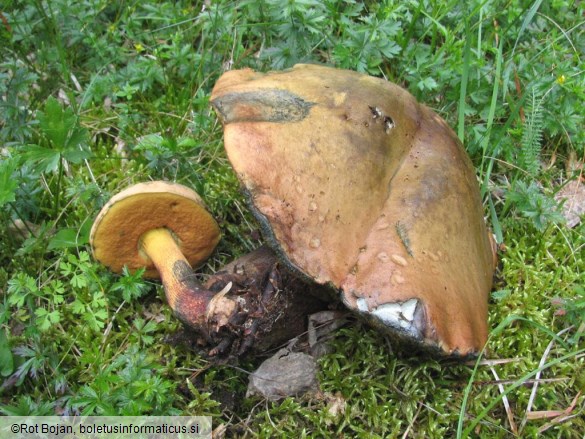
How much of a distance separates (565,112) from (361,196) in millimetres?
1564

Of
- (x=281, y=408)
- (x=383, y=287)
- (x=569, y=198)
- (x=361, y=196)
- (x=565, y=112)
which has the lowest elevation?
(x=569, y=198)

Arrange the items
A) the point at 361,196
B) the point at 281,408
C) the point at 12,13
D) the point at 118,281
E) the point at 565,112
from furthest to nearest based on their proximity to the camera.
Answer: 1. the point at 12,13
2. the point at 565,112
3. the point at 118,281
4. the point at 281,408
5. the point at 361,196

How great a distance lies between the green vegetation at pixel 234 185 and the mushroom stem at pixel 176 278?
0.17 m

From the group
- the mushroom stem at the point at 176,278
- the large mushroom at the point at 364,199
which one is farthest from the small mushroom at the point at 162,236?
the large mushroom at the point at 364,199

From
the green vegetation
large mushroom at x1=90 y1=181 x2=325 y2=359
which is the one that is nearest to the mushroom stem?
large mushroom at x1=90 y1=181 x2=325 y2=359

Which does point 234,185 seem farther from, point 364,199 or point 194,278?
point 364,199

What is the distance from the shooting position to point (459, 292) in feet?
6.40

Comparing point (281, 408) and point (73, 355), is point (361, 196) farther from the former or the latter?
point (73, 355)

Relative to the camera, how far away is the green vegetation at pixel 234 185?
7.17ft

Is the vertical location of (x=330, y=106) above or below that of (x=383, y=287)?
above

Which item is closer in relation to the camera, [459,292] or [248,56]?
[459,292]

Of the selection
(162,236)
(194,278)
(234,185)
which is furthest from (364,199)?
(234,185)

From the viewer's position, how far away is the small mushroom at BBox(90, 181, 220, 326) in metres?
2.17

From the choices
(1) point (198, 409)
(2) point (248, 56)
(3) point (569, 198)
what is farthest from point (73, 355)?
(3) point (569, 198)
